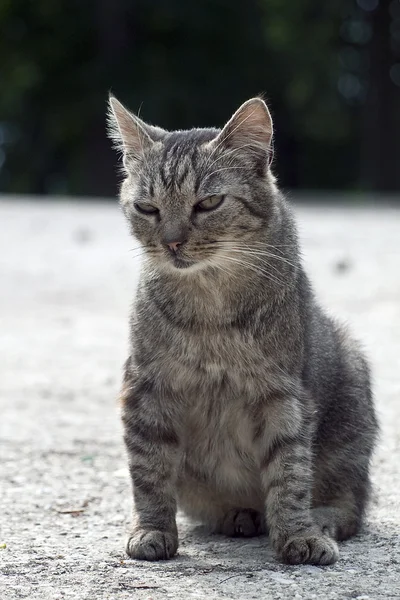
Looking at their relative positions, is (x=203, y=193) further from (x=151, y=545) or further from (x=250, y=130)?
(x=151, y=545)

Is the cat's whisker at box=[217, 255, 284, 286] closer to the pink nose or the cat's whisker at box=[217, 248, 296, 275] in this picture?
the cat's whisker at box=[217, 248, 296, 275]

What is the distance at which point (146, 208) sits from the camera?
12.8 ft

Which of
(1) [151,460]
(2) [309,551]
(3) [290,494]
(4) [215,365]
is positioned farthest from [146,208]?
(2) [309,551]

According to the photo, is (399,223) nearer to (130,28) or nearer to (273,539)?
(273,539)

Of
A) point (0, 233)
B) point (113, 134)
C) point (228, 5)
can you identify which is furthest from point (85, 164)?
point (113, 134)

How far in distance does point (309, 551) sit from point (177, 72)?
23.5 metres

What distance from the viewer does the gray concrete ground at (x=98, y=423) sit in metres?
3.42

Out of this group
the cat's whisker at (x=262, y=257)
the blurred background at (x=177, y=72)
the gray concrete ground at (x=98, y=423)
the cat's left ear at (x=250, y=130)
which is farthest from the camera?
the blurred background at (x=177, y=72)

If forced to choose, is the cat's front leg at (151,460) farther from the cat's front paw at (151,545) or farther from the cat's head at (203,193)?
the cat's head at (203,193)

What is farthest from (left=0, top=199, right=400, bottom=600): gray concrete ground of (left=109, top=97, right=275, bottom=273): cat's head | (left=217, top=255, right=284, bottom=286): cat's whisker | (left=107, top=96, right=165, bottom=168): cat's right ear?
(left=107, top=96, right=165, bottom=168): cat's right ear

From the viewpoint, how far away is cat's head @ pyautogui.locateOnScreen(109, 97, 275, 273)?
12.4 ft

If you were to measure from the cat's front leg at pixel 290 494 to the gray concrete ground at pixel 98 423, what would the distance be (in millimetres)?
97

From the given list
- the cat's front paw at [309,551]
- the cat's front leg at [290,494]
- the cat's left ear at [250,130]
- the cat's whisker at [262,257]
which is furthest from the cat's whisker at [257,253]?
the cat's front paw at [309,551]

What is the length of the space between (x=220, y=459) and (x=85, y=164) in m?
23.3
